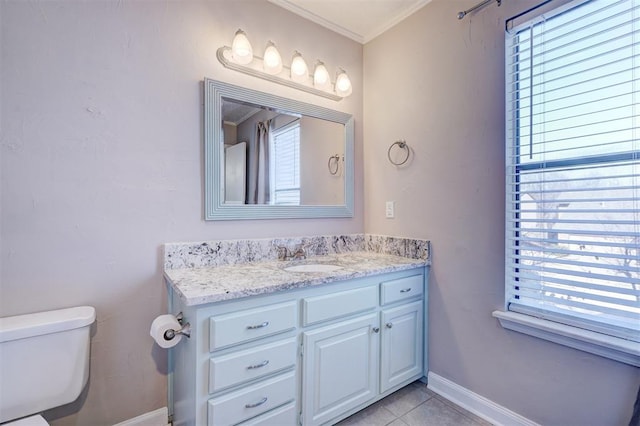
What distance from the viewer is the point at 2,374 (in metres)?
1.07

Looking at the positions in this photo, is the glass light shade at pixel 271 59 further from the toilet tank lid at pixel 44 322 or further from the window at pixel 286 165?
the toilet tank lid at pixel 44 322

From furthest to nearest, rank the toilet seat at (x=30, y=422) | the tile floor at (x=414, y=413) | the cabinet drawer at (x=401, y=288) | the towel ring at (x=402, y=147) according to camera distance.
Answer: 1. the towel ring at (x=402, y=147)
2. the cabinet drawer at (x=401, y=288)
3. the tile floor at (x=414, y=413)
4. the toilet seat at (x=30, y=422)

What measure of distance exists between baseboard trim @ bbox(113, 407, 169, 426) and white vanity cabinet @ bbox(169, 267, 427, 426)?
0.05 metres

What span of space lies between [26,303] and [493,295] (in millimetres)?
2178

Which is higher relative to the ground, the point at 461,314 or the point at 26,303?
the point at 26,303

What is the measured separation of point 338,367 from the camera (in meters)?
1.50

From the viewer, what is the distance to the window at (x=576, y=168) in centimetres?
119

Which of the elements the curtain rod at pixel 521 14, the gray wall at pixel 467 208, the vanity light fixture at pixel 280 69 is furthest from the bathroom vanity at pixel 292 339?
the curtain rod at pixel 521 14

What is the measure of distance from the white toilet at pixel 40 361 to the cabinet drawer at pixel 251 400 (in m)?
0.58

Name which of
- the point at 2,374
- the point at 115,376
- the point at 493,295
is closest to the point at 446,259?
the point at 493,295

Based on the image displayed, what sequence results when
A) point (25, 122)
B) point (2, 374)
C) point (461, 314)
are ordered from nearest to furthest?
point (2, 374)
point (25, 122)
point (461, 314)

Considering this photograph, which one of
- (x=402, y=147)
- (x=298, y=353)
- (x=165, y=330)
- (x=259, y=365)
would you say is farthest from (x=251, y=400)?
(x=402, y=147)

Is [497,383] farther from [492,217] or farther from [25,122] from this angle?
[25,122]

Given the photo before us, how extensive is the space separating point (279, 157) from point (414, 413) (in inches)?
66.2
